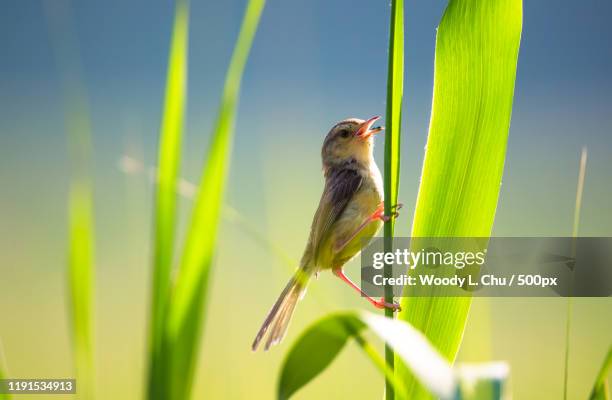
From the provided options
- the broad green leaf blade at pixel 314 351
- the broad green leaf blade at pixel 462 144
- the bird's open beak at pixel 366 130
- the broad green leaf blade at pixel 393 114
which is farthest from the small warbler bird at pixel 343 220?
the broad green leaf blade at pixel 314 351

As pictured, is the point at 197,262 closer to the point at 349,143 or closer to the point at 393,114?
the point at 393,114

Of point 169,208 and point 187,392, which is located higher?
point 169,208

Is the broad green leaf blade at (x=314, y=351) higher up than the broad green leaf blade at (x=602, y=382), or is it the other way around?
the broad green leaf blade at (x=314, y=351)

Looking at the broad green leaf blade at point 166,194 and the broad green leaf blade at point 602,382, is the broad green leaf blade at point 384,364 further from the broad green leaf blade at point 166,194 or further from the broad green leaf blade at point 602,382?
the broad green leaf blade at point 602,382

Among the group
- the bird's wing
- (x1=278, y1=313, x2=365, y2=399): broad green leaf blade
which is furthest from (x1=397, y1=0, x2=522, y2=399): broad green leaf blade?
the bird's wing

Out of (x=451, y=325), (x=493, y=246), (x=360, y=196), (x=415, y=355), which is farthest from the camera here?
(x=360, y=196)

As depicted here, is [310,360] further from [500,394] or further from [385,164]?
[385,164]

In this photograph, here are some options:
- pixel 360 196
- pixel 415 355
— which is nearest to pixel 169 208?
pixel 415 355

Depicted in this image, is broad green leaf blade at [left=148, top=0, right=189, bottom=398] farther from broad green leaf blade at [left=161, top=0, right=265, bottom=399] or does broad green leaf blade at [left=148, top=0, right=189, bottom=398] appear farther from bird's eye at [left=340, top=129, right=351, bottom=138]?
bird's eye at [left=340, top=129, right=351, bottom=138]
